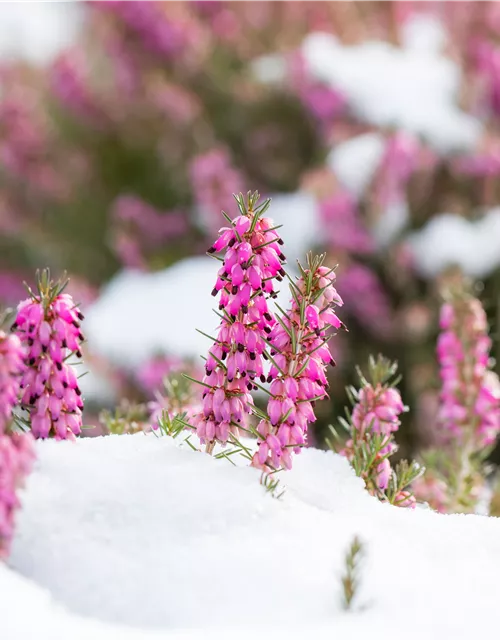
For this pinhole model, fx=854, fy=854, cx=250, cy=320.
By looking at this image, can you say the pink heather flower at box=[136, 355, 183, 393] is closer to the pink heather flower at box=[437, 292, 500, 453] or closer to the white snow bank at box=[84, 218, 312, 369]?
the white snow bank at box=[84, 218, 312, 369]

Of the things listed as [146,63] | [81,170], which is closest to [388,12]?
[146,63]

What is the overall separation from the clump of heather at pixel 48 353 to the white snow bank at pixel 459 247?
3093 millimetres

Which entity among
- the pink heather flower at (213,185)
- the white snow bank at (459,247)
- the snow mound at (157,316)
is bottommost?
the snow mound at (157,316)

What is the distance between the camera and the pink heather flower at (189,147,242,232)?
4.71 m

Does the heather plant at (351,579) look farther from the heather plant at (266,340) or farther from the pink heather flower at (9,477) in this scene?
the pink heather flower at (9,477)

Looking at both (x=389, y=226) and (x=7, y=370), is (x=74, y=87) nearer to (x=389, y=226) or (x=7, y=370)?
(x=389, y=226)

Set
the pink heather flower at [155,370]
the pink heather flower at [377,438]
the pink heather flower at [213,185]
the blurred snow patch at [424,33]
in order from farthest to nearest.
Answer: the blurred snow patch at [424,33], the pink heather flower at [213,185], the pink heather flower at [155,370], the pink heather flower at [377,438]

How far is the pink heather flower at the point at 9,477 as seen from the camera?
1444 mm

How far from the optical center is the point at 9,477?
1.45 metres

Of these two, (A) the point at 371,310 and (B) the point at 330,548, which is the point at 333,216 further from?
(B) the point at 330,548

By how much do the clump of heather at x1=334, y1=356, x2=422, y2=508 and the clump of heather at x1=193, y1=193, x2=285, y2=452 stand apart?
34 centimetres

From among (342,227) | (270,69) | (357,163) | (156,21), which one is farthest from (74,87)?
(342,227)

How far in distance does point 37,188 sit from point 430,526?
16.5ft

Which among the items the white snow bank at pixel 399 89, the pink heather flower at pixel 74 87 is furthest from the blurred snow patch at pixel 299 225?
the pink heather flower at pixel 74 87
